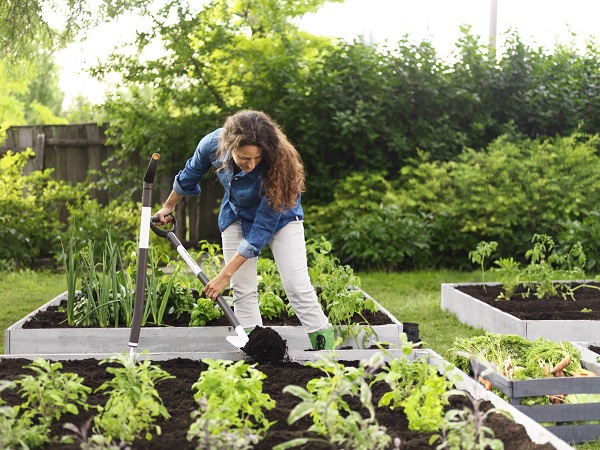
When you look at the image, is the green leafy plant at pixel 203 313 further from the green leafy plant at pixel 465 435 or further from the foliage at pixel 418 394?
the green leafy plant at pixel 465 435

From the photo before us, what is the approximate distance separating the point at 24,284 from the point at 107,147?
10.3 ft

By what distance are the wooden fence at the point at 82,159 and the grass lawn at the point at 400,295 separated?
2188 mm

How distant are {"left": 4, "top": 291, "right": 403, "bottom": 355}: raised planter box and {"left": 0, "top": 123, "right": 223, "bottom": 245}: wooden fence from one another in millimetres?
5819

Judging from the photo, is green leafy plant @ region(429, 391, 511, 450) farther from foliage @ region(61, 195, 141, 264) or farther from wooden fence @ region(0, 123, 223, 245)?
wooden fence @ region(0, 123, 223, 245)

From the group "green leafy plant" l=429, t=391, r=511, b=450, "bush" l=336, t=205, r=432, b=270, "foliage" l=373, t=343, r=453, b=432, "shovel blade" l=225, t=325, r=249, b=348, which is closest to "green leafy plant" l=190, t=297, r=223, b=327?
"shovel blade" l=225, t=325, r=249, b=348

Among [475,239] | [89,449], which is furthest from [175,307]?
[475,239]

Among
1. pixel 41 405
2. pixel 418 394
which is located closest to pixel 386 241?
pixel 418 394

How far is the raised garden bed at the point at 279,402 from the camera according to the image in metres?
2.58

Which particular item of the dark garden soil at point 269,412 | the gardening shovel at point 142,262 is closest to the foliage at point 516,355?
the dark garden soil at point 269,412

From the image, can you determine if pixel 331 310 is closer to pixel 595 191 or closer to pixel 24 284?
pixel 24 284

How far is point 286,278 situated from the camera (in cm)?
423

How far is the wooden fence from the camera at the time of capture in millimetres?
10406

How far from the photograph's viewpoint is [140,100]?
990 cm

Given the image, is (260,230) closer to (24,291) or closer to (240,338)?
(240,338)
